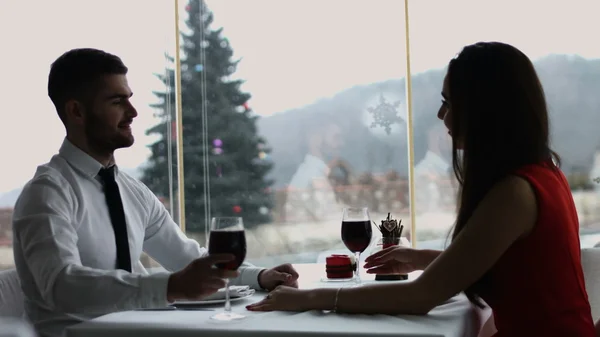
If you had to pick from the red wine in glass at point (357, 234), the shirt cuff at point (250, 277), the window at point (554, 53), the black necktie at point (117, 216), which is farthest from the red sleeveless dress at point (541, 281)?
the window at point (554, 53)

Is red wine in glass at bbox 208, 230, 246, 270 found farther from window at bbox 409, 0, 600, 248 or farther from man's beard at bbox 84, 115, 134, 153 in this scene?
window at bbox 409, 0, 600, 248

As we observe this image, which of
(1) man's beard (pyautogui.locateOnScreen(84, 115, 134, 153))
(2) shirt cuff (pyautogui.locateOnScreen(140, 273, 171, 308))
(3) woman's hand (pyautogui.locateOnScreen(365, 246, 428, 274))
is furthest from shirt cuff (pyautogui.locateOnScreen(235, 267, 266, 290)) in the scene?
(1) man's beard (pyautogui.locateOnScreen(84, 115, 134, 153))

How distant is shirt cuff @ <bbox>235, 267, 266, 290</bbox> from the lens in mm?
2035

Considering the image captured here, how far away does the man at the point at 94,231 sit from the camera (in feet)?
5.49

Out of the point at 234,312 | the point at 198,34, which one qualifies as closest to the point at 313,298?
the point at 234,312

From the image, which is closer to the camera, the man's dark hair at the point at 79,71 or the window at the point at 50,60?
the man's dark hair at the point at 79,71

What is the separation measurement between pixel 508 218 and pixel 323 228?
13.2 feet

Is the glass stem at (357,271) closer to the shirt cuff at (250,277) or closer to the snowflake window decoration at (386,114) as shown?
the shirt cuff at (250,277)

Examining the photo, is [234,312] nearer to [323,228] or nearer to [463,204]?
[463,204]

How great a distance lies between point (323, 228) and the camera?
5.49 m

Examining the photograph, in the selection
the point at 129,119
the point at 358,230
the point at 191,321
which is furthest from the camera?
the point at 129,119

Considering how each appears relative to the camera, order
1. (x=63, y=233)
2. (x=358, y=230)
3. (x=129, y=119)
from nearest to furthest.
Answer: (x=63, y=233) → (x=358, y=230) → (x=129, y=119)

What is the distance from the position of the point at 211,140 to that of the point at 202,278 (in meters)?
4.19

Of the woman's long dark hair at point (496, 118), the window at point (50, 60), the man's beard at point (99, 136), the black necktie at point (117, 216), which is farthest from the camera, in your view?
the window at point (50, 60)
